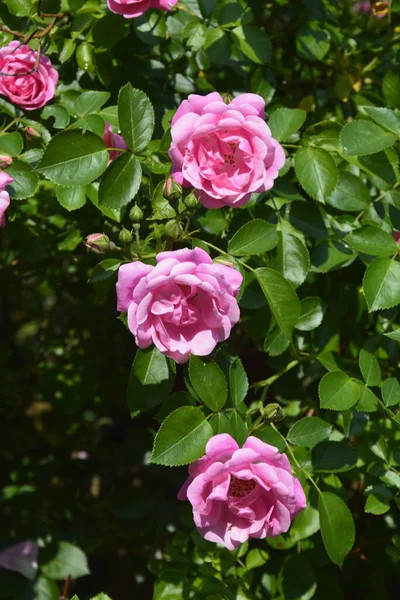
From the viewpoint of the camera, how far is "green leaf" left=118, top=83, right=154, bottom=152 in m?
1.38

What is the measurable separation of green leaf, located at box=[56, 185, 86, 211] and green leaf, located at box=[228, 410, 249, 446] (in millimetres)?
525

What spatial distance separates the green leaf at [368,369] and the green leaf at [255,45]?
28.8 inches

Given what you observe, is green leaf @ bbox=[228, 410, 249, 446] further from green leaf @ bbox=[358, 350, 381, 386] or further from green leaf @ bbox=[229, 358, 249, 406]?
green leaf @ bbox=[358, 350, 381, 386]

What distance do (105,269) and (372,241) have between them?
52cm

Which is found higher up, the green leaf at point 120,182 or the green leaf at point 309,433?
the green leaf at point 120,182

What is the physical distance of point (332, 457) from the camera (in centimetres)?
145

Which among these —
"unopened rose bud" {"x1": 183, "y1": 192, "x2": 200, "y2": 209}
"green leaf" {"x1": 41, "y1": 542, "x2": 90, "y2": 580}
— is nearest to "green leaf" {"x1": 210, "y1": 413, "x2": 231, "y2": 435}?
"unopened rose bud" {"x1": 183, "y1": 192, "x2": 200, "y2": 209}

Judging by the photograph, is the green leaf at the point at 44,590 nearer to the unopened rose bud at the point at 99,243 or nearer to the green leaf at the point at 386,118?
the unopened rose bud at the point at 99,243

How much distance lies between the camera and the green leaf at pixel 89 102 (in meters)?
1.59

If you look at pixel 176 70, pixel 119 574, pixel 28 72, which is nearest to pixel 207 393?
pixel 28 72

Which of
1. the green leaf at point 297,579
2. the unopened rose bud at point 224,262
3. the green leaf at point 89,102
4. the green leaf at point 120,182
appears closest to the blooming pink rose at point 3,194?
the green leaf at point 120,182

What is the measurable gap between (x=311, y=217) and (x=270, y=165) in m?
0.29

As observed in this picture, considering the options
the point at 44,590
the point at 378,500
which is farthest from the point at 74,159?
the point at 44,590

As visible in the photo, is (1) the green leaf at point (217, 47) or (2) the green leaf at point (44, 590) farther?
(2) the green leaf at point (44, 590)
